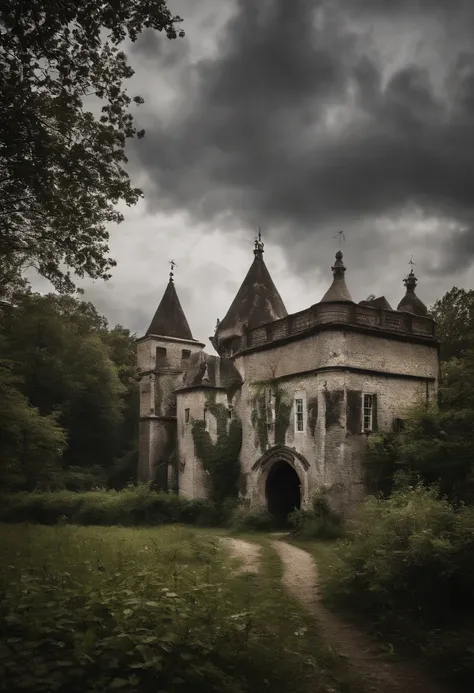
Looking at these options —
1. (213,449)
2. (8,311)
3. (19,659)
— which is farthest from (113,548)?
(213,449)

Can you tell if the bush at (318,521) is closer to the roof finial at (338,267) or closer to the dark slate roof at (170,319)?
the roof finial at (338,267)

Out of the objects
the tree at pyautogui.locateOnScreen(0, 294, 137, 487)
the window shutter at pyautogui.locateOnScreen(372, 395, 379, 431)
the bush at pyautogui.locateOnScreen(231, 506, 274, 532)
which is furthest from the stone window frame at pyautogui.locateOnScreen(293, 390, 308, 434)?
the tree at pyautogui.locateOnScreen(0, 294, 137, 487)

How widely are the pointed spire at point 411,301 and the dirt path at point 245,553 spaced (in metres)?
16.0

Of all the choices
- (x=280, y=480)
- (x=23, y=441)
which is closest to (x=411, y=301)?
(x=280, y=480)

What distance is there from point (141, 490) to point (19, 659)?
20.6 metres

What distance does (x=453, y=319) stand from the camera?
36.1 meters

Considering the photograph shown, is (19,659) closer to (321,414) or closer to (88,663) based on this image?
(88,663)

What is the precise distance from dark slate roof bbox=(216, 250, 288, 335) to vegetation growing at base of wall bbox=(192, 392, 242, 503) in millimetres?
4783

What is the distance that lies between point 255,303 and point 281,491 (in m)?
10.6

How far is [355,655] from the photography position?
8141 millimetres

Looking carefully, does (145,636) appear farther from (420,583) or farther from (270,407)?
(270,407)

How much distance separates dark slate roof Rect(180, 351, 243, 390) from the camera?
1113 inches

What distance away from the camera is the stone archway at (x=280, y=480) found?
23000 millimetres

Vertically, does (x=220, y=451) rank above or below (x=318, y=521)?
above
